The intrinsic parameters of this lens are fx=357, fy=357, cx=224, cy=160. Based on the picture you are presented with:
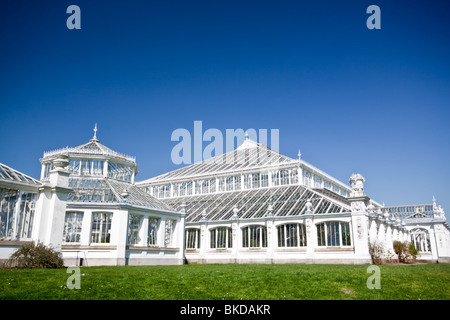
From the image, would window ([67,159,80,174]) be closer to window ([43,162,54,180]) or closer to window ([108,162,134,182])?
window ([43,162,54,180])

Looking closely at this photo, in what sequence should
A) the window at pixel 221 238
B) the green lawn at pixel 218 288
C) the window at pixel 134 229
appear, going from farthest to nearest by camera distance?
the window at pixel 221 238 < the window at pixel 134 229 < the green lawn at pixel 218 288

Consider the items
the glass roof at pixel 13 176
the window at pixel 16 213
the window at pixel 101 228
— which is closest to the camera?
the window at pixel 16 213

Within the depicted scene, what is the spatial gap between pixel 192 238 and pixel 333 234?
51.8ft

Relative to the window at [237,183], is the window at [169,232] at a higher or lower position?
lower

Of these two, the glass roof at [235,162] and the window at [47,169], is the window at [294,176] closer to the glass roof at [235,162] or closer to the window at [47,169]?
the glass roof at [235,162]

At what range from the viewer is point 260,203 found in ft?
128

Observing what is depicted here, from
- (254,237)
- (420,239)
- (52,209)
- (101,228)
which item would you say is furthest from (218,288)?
(420,239)

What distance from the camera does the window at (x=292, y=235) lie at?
3294 centimetres

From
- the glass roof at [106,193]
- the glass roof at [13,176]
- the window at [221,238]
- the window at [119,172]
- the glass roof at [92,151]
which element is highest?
the glass roof at [92,151]

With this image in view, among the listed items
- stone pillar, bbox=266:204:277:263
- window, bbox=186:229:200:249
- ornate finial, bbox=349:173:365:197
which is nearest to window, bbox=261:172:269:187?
stone pillar, bbox=266:204:277:263

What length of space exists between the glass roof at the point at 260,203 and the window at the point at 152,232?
3.61 metres

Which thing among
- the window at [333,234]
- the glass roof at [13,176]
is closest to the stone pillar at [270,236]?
the window at [333,234]

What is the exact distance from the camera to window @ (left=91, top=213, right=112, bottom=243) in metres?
27.8

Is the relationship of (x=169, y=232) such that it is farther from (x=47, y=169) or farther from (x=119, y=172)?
(x=47, y=169)
